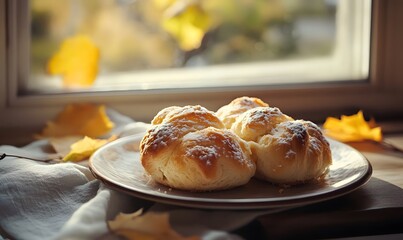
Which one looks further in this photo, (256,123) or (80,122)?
(80,122)

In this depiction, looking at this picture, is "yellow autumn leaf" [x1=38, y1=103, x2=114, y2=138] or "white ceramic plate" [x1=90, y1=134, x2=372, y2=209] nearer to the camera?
"white ceramic plate" [x1=90, y1=134, x2=372, y2=209]

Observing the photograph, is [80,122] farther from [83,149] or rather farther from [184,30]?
[184,30]

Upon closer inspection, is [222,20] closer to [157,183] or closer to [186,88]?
[186,88]

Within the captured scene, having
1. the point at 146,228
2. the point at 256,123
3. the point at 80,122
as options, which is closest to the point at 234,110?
the point at 256,123

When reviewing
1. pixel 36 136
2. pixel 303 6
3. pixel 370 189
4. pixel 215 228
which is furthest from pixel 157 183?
pixel 303 6

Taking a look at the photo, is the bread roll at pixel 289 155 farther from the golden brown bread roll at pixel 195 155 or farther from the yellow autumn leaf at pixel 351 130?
the yellow autumn leaf at pixel 351 130

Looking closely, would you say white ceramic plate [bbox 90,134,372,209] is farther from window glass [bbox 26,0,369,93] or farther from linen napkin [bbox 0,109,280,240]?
window glass [bbox 26,0,369,93]

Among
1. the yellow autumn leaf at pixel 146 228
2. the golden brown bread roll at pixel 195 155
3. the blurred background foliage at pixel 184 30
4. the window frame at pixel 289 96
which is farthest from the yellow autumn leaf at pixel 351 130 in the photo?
the yellow autumn leaf at pixel 146 228

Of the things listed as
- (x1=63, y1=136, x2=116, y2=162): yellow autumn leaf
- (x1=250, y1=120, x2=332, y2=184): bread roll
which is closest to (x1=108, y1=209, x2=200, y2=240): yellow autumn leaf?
(x1=250, y1=120, x2=332, y2=184): bread roll
